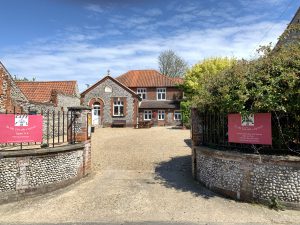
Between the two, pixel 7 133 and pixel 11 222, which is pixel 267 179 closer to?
pixel 11 222

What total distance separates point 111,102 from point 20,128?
28.0m

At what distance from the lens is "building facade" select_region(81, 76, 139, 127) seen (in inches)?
1430

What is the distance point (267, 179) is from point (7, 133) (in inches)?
292

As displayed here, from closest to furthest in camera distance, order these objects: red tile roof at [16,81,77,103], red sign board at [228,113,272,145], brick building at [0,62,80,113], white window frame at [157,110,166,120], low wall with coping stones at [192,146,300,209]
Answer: low wall with coping stones at [192,146,300,209], red sign board at [228,113,272,145], brick building at [0,62,80,113], red tile roof at [16,81,77,103], white window frame at [157,110,166,120]

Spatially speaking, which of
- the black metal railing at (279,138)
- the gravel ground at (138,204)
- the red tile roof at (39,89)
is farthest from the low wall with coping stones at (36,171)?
the red tile roof at (39,89)

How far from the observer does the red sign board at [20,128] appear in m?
8.29

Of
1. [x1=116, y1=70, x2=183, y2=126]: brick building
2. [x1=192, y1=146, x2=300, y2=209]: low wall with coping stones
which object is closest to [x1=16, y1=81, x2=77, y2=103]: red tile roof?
[x1=116, y1=70, x2=183, y2=126]: brick building

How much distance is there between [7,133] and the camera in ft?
27.4

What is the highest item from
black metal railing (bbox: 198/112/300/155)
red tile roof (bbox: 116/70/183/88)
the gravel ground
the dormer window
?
red tile roof (bbox: 116/70/183/88)

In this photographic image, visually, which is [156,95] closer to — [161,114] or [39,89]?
[161,114]

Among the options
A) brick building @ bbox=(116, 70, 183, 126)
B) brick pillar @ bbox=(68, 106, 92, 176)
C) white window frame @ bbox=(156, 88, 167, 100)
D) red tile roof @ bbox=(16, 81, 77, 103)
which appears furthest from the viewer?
white window frame @ bbox=(156, 88, 167, 100)

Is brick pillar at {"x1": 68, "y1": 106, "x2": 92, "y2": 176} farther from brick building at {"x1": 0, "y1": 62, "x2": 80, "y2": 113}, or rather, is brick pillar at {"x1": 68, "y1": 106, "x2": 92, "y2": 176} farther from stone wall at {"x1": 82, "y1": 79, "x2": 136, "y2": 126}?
stone wall at {"x1": 82, "y1": 79, "x2": 136, "y2": 126}

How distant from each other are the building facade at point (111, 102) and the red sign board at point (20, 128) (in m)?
27.2

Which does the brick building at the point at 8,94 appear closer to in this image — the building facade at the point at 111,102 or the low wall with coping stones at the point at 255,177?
the low wall with coping stones at the point at 255,177
